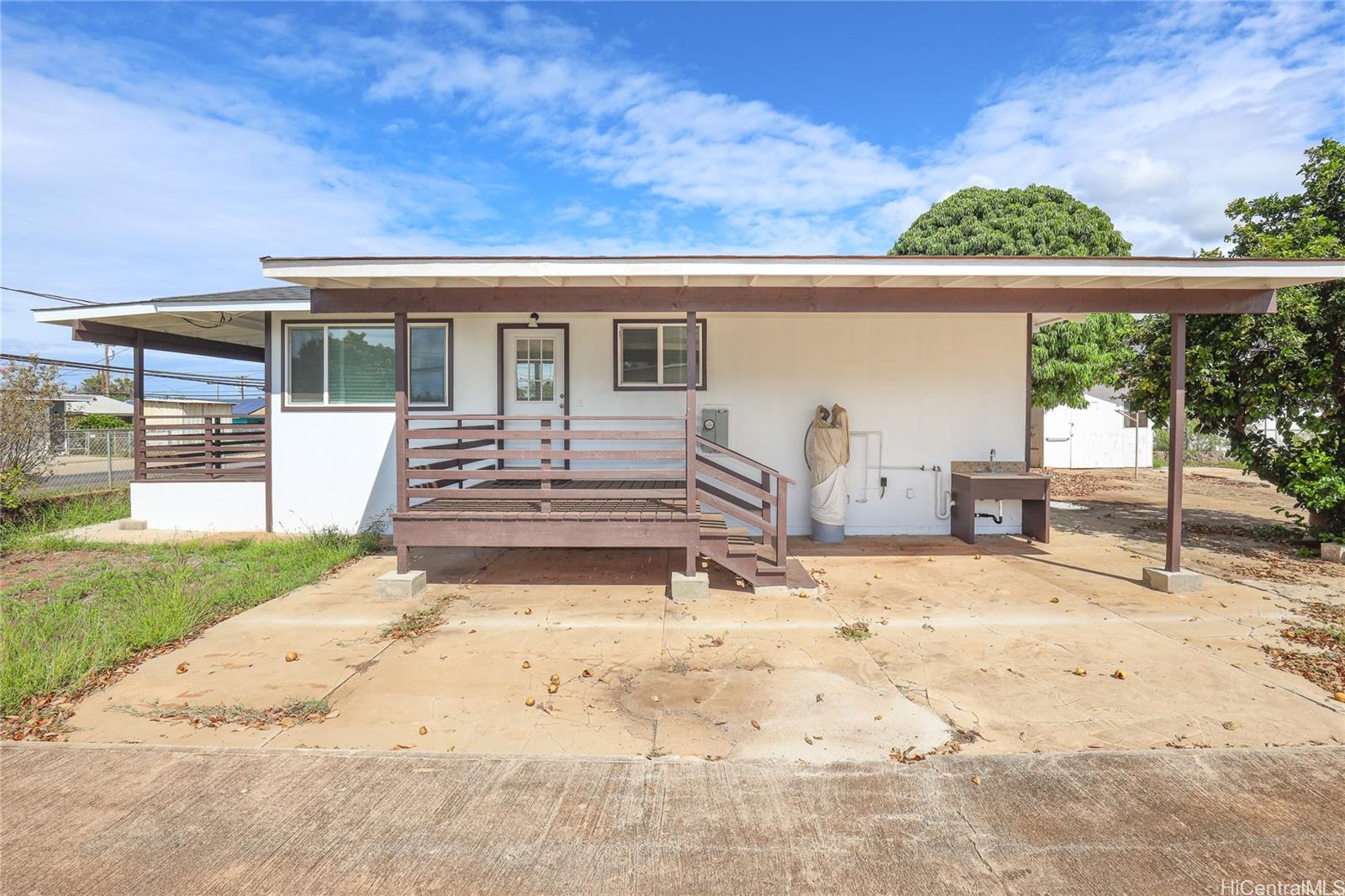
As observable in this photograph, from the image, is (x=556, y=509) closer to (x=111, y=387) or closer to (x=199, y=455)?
(x=199, y=455)

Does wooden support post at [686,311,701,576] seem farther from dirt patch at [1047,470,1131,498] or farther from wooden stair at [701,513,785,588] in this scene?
dirt patch at [1047,470,1131,498]

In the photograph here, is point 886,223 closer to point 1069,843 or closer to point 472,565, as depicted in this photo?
point 472,565

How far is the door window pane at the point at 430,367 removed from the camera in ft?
25.7

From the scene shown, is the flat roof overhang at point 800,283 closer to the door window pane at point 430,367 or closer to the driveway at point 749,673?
the door window pane at point 430,367

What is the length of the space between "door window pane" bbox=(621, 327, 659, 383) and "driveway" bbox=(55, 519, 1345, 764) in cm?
278

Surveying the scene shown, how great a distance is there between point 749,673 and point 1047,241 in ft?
47.1

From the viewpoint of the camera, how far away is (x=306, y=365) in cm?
802

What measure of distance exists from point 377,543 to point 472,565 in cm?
176

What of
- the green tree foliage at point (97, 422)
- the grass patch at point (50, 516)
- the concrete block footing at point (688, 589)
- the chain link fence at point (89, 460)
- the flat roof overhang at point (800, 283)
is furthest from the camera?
the green tree foliage at point (97, 422)

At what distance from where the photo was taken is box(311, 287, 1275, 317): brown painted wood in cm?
Result: 539

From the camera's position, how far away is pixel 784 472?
7824 mm

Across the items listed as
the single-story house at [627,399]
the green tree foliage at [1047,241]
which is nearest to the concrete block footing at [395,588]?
the single-story house at [627,399]

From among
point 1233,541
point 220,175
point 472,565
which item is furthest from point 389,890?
point 220,175

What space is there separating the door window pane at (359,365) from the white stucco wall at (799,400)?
10.0 inches
